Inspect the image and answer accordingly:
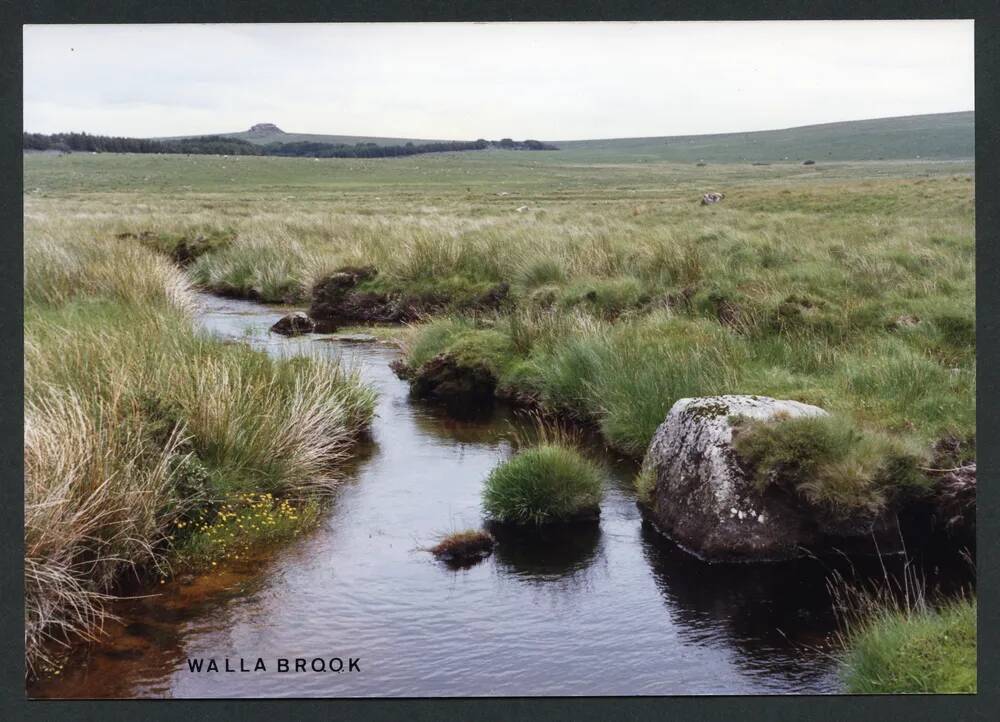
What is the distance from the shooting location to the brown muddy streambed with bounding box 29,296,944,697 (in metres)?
5.98

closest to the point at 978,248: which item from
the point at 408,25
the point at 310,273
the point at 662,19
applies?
the point at 662,19

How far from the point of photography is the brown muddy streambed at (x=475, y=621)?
5.98 metres

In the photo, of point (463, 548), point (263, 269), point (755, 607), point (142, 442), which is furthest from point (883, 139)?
point (142, 442)

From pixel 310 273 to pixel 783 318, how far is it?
10.1 metres

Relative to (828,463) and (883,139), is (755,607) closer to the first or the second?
(828,463)

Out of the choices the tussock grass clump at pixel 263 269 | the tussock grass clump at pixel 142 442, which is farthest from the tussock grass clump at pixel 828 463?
the tussock grass clump at pixel 263 269

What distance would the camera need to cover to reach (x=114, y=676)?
586cm

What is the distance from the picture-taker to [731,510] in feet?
24.0

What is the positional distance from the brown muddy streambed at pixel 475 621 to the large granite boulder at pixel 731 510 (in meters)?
0.15

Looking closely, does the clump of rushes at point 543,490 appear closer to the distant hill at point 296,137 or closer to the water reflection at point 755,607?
the water reflection at point 755,607

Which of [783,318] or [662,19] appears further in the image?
[783,318]

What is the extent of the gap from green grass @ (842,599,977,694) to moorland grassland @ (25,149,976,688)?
1.31 meters

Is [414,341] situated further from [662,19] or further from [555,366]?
[662,19]

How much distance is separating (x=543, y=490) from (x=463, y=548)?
0.92 metres
